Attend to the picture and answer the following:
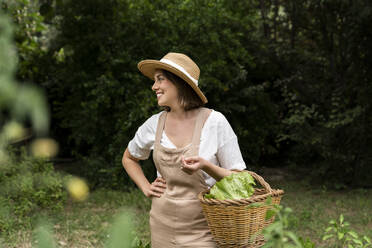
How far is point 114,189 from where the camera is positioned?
25.6 ft

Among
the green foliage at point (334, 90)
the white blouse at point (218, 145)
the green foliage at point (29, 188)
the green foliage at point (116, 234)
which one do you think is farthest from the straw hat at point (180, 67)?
the green foliage at point (334, 90)

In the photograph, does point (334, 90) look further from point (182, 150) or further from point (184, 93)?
point (182, 150)

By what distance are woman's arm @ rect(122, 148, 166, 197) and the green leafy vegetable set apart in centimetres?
52

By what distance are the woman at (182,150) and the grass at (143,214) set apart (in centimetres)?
235

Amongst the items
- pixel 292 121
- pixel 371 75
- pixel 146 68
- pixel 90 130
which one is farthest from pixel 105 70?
pixel 146 68

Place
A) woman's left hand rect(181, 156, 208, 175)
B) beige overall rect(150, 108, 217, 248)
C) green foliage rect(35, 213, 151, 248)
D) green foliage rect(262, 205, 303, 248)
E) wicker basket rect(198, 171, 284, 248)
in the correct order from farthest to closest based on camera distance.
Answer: beige overall rect(150, 108, 217, 248) < woman's left hand rect(181, 156, 208, 175) < wicker basket rect(198, 171, 284, 248) < green foliage rect(262, 205, 303, 248) < green foliage rect(35, 213, 151, 248)

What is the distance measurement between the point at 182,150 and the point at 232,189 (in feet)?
1.66

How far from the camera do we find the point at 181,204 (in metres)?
2.26

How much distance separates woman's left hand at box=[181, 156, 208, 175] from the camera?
1.93m

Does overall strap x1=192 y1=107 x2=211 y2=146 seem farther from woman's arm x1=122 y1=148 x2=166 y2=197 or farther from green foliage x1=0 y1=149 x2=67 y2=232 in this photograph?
green foliage x1=0 y1=149 x2=67 y2=232

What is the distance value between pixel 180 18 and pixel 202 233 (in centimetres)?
588

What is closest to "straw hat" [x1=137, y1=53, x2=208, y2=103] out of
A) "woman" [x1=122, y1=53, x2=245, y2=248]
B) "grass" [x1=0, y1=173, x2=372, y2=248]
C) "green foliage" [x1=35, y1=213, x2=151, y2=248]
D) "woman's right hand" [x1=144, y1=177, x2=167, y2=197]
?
"woman" [x1=122, y1=53, x2=245, y2=248]

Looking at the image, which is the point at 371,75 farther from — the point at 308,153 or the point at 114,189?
Result: the point at 114,189

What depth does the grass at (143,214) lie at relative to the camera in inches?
201
